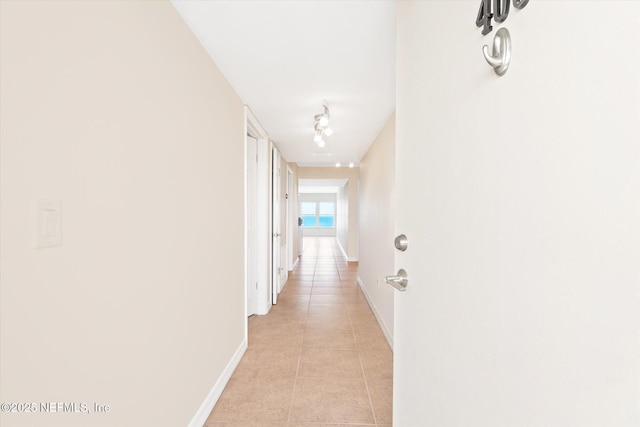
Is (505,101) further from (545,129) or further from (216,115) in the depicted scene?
(216,115)

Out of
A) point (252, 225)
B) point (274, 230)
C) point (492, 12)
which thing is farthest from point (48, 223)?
point (274, 230)

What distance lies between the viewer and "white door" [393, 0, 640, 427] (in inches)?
15.7

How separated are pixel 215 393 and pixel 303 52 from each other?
7.28 feet

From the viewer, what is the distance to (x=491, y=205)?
652 mm

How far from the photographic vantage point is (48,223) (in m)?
0.78

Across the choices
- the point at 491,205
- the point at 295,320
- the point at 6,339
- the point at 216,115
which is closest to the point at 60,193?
the point at 6,339

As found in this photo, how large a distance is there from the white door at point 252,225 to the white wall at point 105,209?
5.88 feet

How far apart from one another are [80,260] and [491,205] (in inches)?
43.2

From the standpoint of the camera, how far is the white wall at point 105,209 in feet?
2.36

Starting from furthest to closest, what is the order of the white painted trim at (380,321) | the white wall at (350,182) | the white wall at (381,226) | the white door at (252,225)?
the white wall at (350,182)
the white door at (252,225)
the white wall at (381,226)
the white painted trim at (380,321)

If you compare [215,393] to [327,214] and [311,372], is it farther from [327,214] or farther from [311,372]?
[327,214]

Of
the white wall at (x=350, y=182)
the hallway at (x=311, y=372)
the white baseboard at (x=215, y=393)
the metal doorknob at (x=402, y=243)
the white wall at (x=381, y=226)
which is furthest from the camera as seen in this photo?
the white wall at (x=350, y=182)

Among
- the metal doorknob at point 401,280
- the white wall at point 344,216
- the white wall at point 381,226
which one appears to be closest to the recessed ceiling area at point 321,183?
the white wall at point 344,216

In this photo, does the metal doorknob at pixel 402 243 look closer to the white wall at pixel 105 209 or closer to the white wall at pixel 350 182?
the white wall at pixel 105 209
